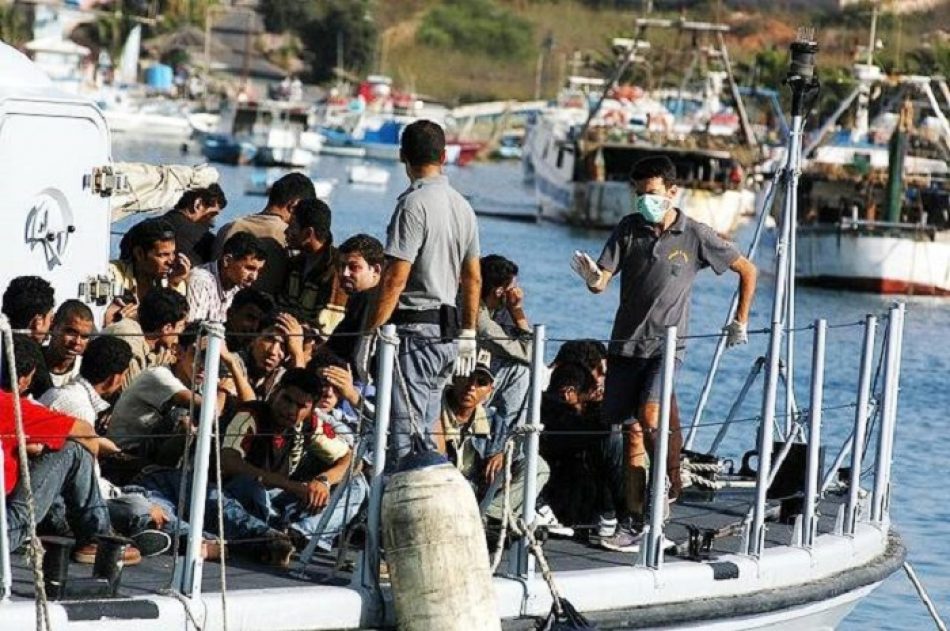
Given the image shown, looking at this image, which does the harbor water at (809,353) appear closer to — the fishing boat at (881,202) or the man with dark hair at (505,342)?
the fishing boat at (881,202)

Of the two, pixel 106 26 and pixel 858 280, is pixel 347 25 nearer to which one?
pixel 106 26

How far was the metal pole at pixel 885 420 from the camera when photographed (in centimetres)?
1079

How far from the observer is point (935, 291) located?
2009 inches

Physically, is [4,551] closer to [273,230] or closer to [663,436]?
Answer: [663,436]

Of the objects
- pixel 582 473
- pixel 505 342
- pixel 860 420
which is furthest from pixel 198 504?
pixel 860 420

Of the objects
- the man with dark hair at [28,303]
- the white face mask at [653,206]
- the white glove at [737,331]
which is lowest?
the white glove at [737,331]

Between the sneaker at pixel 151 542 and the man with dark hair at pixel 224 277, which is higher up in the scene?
the man with dark hair at pixel 224 277

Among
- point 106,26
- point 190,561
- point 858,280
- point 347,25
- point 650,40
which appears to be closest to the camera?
point 190,561

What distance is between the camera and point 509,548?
9.59m

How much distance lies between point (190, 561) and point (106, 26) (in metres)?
121

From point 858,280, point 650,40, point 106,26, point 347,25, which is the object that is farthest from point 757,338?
point 106,26

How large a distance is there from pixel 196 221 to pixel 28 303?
10.5 feet

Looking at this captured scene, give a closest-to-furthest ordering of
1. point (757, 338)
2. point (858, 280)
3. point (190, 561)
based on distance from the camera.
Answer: point (190, 561) < point (757, 338) < point (858, 280)

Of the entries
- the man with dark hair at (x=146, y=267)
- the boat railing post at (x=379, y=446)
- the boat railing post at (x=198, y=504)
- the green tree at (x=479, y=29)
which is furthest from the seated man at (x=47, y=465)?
the green tree at (x=479, y=29)
